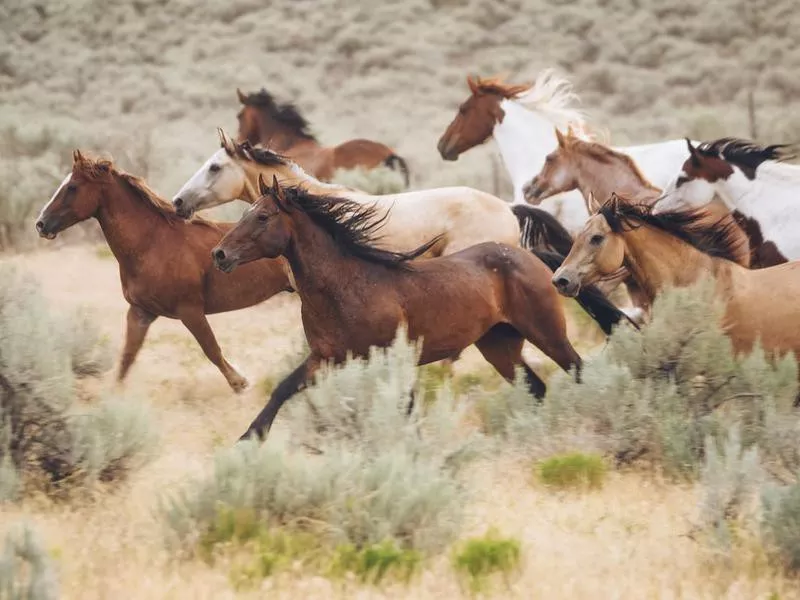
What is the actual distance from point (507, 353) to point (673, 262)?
1.22m

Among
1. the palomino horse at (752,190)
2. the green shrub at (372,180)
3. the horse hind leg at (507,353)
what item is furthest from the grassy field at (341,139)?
the palomino horse at (752,190)

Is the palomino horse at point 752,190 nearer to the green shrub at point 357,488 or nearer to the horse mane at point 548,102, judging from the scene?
the horse mane at point 548,102

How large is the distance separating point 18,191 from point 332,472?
12.0 meters

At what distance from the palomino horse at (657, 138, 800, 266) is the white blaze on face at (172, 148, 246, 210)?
2908 mm

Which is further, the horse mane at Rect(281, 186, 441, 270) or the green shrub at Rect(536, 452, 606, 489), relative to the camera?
the horse mane at Rect(281, 186, 441, 270)

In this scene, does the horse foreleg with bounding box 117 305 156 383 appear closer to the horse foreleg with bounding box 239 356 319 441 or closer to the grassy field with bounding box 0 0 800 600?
the grassy field with bounding box 0 0 800 600

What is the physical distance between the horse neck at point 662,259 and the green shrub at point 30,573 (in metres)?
4.00

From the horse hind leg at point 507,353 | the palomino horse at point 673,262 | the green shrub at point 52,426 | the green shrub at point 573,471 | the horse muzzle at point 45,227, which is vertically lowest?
the green shrub at point 573,471

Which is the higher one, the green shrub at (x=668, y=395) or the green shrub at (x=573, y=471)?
the green shrub at (x=668, y=395)

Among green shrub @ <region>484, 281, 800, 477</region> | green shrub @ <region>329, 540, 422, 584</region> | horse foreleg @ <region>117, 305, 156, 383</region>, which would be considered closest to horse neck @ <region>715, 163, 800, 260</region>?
green shrub @ <region>484, 281, 800, 477</region>

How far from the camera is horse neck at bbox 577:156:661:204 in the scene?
9891mm

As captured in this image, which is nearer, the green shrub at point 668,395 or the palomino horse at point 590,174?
the green shrub at point 668,395

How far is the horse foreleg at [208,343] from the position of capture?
28.4ft

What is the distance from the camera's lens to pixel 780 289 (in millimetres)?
6875
